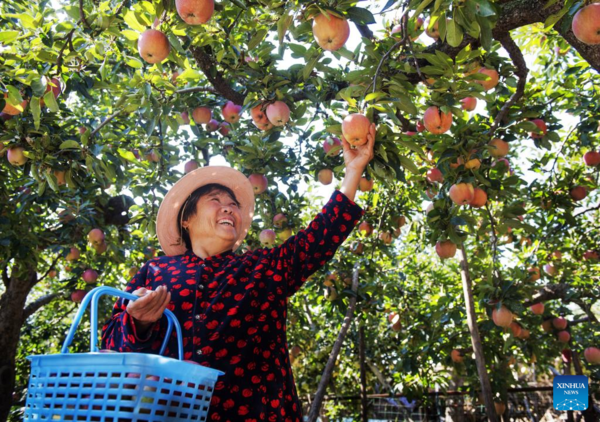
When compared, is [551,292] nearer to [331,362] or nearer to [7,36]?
[331,362]

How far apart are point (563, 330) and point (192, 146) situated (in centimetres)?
462

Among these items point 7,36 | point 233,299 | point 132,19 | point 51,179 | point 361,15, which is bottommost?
point 233,299

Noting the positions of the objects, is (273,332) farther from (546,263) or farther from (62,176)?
(546,263)

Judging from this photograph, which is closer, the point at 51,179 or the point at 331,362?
the point at 51,179

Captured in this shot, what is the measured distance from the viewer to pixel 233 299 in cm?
178

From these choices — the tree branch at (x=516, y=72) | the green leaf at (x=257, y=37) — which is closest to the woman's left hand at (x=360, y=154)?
the green leaf at (x=257, y=37)

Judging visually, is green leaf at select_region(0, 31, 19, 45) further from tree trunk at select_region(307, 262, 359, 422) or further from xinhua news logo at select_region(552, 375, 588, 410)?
xinhua news logo at select_region(552, 375, 588, 410)

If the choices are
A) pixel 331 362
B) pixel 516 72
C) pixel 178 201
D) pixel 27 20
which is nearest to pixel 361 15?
pixel 178 201

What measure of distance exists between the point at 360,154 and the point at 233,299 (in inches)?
32.5

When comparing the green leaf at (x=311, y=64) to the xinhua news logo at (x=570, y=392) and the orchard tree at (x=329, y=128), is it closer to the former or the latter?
the orchard tree at (x=329, y=128)

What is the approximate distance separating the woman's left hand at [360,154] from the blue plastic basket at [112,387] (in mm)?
1179

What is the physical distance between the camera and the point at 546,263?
5.75m

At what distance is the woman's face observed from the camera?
6.65 feet

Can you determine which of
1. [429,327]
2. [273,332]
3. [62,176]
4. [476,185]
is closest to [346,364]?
[429,327]
